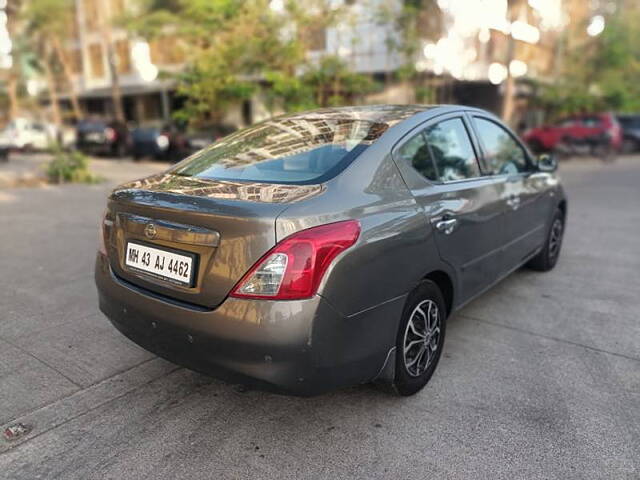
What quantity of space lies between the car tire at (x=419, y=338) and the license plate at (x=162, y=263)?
1.14 metres

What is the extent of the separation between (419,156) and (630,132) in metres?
21.0

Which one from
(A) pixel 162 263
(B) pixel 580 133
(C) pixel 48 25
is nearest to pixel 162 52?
(C) pixel 48 25

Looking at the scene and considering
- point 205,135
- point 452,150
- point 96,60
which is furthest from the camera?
point 96,60

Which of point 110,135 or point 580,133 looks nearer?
point 580,133

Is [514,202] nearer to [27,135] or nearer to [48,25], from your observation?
[27,135]

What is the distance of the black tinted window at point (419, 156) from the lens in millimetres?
2984

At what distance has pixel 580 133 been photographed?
714 inches

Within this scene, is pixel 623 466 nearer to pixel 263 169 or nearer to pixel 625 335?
pixel 625 335

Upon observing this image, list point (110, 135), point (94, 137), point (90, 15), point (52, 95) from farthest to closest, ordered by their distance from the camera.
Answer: point (90, 15), point (52, 95), point (94, 137), point (110, 135)

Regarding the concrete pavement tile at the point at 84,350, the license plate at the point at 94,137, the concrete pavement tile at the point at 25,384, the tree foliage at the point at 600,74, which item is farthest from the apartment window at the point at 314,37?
the tree foliage at the point at 600,74

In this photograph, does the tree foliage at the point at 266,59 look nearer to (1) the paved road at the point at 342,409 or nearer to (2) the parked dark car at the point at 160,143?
(2) the parked dark car at the point at 160,143

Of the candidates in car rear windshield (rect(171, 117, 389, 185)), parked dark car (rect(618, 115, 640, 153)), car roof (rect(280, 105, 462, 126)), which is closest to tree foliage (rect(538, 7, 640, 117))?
parked dark car (rect(618, 115, 640, 153))

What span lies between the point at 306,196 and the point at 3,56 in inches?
1279

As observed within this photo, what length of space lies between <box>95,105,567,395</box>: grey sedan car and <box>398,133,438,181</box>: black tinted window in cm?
1
